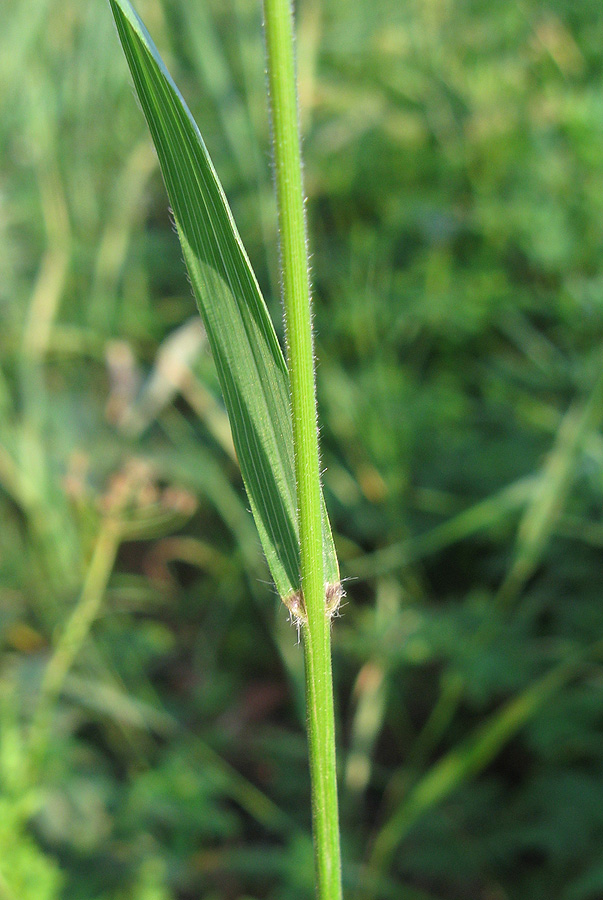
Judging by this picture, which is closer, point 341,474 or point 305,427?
point 305,427

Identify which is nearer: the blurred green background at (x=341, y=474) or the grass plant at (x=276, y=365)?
the grass plant at (x=276, y=365)

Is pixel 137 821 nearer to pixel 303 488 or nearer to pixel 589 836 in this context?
pixel 589 836

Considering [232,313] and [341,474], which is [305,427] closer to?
[232,313]

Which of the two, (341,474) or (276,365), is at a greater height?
(341,474)

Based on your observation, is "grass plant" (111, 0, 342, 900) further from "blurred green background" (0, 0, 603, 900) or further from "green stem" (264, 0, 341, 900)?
"blurred green background" (0, 0, 603, 900)

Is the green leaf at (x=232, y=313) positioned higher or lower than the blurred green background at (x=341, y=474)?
lower

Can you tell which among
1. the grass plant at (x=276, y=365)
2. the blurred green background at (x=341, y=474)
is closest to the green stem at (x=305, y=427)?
the grass plant at (x=276, y=365)

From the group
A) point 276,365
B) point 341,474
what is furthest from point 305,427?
point 341,474

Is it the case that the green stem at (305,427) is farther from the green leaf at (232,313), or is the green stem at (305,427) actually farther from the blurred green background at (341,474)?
the blurred green background at (341,474)
